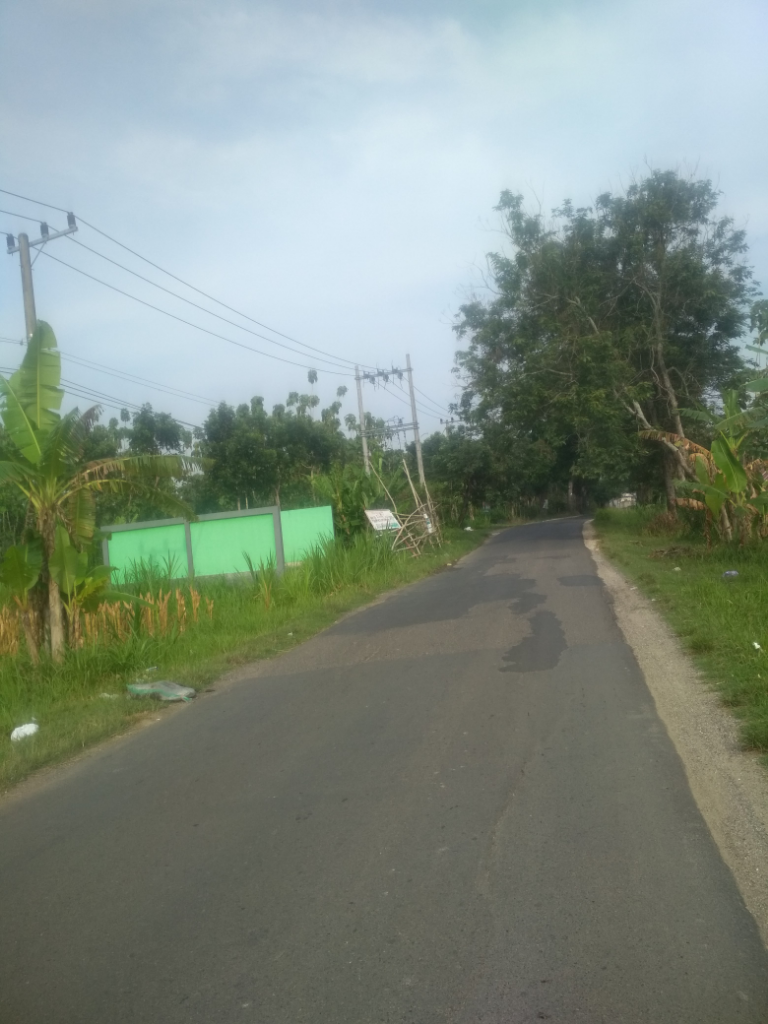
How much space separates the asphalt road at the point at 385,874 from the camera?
354 centimetres

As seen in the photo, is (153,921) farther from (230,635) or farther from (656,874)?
(230,635)

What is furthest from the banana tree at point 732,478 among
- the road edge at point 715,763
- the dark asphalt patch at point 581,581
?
the road edge at point 715,763

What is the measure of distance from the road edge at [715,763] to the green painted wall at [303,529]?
1050 cm

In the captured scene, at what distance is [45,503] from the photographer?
11148 millimetres

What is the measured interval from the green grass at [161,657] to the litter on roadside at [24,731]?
80mm

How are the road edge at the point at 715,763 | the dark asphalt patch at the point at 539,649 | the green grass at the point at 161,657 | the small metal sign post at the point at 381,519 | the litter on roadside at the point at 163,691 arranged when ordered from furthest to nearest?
the small metal sign post at the point at 381,519 < the litter on roadside at the point at 163,691 < the dark asphalt patch at the point at 539,649 < the green grass at the point at 161,657 < the road edge at the point at 715,763

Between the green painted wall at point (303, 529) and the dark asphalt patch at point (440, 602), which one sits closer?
the dark asphalt patch at point (440, 602)

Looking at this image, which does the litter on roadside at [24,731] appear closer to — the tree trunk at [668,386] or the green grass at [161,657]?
the green grass at [161,657]

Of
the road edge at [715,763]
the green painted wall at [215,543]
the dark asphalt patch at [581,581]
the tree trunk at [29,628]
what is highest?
the green painted wall at [215,543]

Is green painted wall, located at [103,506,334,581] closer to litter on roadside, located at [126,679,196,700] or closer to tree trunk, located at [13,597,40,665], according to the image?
tree trunk, located at [13,597,40,665]

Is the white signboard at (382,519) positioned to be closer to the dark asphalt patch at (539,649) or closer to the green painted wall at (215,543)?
the green painted wall at (215,543)

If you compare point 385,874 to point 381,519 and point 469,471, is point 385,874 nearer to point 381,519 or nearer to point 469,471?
point 381,519

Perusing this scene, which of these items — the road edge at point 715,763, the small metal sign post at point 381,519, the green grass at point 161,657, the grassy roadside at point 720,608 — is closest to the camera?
the road edge at point 715,763

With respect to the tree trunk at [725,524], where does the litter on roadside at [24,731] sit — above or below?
below
